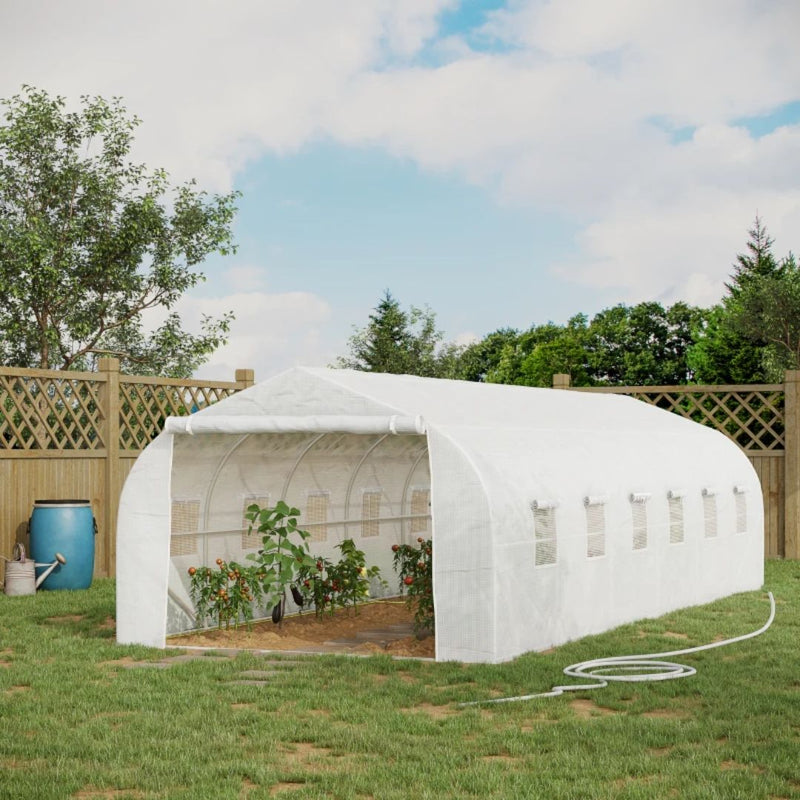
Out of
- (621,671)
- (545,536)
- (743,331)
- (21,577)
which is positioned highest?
(743,331)

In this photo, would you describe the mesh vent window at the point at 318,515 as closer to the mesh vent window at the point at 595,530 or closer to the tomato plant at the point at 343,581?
the tomato plant at the point at 343,581

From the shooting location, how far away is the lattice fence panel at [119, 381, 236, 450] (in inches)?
587

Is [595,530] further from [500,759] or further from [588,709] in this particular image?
[500,759]

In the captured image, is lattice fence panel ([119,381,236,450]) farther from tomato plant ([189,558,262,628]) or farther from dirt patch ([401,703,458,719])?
dirt patch ([401,703,458,719])

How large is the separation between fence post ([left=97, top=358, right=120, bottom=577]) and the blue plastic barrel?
852 millimetres

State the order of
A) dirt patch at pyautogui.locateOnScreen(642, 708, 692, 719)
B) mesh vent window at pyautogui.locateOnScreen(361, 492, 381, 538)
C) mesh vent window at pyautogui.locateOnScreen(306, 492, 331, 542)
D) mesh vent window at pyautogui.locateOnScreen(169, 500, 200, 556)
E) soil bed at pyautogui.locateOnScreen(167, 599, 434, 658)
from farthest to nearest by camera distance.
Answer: mesh vent window at pyautogui.locateOnScreen(361, 492, 381, 538)
mesh vent window at pyautogui.locateOnScreen(306, 492, 331, 542)
mesh vent window at pyautogui.locateOnScreen(169, 500, 200, 556)
soil bed at pyautogui.locateOnScreen(167, 599, 434, 658)
dirt patch at pyautogui.locateOnScreen(642, 708, 692, 719)

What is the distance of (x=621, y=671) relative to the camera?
27.3ft

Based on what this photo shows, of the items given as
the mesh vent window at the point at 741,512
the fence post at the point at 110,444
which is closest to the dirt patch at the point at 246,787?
the mesh vent window at the point at 741,512

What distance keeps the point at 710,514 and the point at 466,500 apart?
5.05 m

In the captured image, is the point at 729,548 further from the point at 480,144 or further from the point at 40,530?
the point at 480,144

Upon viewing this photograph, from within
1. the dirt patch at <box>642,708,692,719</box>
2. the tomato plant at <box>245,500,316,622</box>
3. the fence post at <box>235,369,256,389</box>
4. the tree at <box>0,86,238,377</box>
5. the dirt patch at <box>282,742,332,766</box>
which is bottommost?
the dirt patch at <box>282,742,332,766</box>

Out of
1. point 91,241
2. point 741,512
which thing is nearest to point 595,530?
point 741,512

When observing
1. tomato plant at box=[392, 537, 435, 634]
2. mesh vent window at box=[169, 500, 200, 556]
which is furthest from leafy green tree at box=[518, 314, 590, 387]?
tomato plant at box=[392, 537, 435, 634]

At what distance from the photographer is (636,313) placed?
5172 cm
